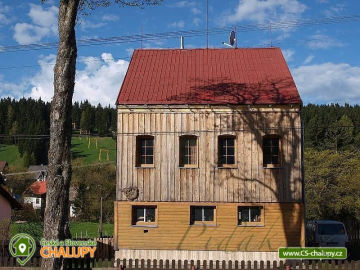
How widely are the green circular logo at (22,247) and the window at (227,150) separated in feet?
28.4

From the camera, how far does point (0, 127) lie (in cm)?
12744

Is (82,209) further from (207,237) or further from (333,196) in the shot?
(207,237)

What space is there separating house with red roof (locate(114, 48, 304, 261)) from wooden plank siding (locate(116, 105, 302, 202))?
4 cm

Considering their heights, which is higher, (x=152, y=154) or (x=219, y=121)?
(x=219, y=121)

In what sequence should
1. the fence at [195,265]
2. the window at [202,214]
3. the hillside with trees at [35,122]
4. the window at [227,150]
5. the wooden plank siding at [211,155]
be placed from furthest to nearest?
the hillside with trees at [35,122]
the window at [227,150]
the window at [202,214]
the wooden plank siding at [211,155]
the fence at [195,265]

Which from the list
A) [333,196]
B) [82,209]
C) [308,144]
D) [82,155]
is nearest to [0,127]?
[82,155]

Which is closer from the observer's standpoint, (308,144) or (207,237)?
(207,237)

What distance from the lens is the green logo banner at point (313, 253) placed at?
15.5 meters

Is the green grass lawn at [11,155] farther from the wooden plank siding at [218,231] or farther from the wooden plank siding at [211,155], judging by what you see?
the wooden plank siding at [218,231]

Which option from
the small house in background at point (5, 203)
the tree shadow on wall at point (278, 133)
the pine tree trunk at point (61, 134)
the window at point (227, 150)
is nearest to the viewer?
the pine tree trunk at point (61, 134)

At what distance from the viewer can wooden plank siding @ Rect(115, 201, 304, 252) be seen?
60.1 feet

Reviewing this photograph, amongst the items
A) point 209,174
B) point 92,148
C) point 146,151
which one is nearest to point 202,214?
point 209,174

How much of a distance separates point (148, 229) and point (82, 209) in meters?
31.7

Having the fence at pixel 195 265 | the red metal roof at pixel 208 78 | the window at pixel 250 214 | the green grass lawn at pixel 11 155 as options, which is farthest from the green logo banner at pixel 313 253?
the green grass lawn at pixel 11 155
